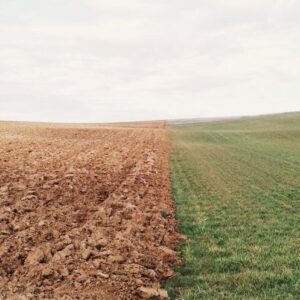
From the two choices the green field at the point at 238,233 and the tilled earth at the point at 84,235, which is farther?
the green field at the point at 238,233

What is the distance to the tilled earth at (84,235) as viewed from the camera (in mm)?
7785

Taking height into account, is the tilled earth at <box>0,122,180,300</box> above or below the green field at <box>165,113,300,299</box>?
above

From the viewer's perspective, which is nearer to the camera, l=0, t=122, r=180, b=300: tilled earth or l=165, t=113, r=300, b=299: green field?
l=0, t=122, r=180, b=300: tilled earth

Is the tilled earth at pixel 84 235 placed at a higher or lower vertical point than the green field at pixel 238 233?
higher

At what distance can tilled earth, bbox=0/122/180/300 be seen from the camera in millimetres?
7785

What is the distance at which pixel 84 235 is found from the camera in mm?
10648

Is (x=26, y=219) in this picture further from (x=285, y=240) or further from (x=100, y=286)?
(x=285, y=240)

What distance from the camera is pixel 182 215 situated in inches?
552

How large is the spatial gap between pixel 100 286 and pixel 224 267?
250 centimetres

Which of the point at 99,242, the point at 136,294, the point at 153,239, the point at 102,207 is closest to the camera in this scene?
the point at 136,294

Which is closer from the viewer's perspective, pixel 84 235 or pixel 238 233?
pixel 84 235

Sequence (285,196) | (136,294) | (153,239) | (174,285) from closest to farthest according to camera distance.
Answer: (136,294) < (174,285) < (153,239) < (285,196)

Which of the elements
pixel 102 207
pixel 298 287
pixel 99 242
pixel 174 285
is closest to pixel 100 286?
pixel 174 285

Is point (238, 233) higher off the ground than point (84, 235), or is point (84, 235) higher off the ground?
point (84, 235)
